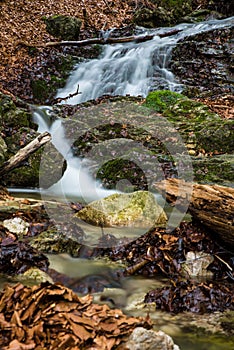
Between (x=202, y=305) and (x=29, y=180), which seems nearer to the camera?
(x=202, y=305)

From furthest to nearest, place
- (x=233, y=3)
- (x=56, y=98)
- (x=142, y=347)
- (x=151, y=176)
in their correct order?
(x=233, y=3) < (x=56, y=98) < (x=151, y=176) < (x=142, y=347)

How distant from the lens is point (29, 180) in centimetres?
817

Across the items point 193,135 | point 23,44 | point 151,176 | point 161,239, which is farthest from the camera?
point 23,44

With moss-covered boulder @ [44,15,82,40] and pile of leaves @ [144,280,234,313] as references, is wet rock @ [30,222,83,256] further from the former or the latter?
moss-covered boulder @ [44,15,82,40]

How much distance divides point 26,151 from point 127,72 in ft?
37.0

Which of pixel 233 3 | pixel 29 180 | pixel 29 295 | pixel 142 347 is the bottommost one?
pixel 233 3

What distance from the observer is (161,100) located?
1238 cm

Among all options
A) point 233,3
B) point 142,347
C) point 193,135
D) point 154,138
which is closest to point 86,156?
point 154,138

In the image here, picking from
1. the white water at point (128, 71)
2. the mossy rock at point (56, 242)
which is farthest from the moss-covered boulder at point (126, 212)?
the white water at point (128, 71)

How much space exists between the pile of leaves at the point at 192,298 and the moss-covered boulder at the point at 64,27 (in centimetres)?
1653

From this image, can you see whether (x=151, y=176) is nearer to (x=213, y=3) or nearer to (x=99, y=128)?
(x=99, y=128)

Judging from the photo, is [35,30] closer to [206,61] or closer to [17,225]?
[206,61]

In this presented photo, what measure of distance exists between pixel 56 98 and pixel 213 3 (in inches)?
509

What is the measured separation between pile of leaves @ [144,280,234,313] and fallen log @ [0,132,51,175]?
321cm
